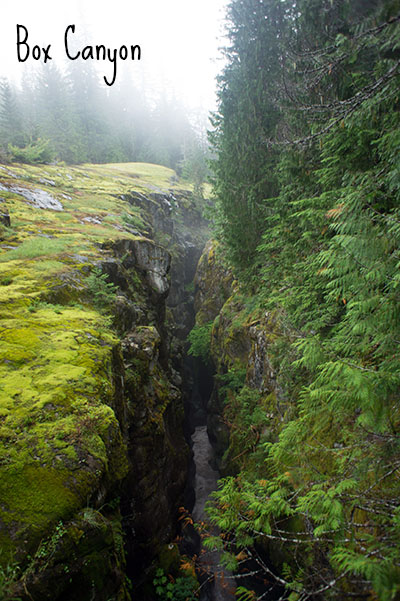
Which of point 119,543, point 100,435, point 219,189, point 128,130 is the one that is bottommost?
point 119,543

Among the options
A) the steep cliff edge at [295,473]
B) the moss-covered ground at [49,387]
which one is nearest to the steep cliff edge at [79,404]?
the moss-covered ground at [49,387]

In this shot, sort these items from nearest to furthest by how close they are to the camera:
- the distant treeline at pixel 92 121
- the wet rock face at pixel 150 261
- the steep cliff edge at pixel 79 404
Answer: the steep cliff edge at pixel 79 404 → the wet rock face at pixel 150 261 → the distant treeline at pixel 92 121

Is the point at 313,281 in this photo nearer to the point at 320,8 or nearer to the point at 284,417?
the point at 284,417

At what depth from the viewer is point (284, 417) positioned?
7.25 m

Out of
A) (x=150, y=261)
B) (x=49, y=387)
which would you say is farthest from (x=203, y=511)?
(x=150, y=261)

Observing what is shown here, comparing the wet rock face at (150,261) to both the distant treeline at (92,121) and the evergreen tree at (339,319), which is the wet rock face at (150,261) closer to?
the evergreen tree at (339,319)

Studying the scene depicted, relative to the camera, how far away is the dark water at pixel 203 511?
8.62 metres

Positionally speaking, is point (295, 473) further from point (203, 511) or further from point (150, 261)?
point (150, 261)

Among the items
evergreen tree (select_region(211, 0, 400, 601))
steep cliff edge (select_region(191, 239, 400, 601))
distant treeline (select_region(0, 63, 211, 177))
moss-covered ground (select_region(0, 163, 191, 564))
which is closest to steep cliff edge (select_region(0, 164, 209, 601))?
moss-covered ground (select_region(0, 163, 191, 564))

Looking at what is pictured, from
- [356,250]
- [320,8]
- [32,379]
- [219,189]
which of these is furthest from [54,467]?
[219,189]

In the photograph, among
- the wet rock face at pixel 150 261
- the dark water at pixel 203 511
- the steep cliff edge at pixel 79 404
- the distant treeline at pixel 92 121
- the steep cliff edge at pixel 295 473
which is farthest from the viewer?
the distant treeline at pixel 92 121

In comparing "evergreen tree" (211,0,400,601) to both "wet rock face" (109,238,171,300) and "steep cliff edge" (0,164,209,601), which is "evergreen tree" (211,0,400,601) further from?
"wet rock face" (109,238,171,300)

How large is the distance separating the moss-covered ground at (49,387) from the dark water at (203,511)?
10.6 ft

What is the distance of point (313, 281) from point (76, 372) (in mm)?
5336
